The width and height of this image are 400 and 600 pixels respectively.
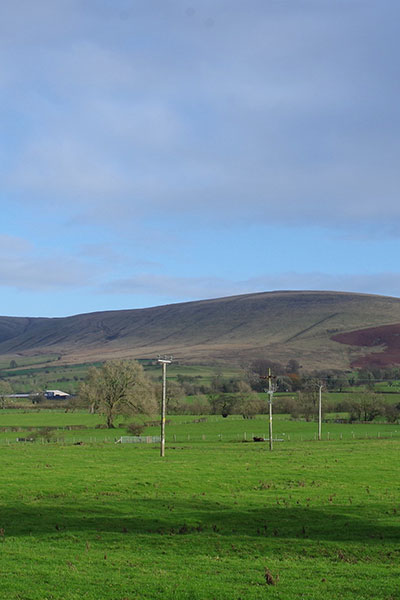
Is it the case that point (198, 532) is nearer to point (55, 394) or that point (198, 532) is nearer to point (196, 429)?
point (196, 429)

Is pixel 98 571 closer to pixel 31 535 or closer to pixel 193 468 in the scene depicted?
pixel 31 535

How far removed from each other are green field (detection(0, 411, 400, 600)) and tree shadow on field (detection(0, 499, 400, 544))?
59mm

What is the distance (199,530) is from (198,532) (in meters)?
0.50

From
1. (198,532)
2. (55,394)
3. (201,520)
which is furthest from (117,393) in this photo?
(55,394)

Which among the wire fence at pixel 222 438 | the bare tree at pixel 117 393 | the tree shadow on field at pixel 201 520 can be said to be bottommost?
the wire fence at pixel 222 438

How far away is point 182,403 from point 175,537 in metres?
112

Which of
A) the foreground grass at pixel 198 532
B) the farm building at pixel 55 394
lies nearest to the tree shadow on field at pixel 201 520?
the foreground grass at pixel 198 532

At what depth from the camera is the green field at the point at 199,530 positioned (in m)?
17.0

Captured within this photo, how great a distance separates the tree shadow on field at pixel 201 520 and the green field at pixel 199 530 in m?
0.06

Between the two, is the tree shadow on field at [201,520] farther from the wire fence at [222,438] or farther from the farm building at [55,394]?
the farm building at [55,394]

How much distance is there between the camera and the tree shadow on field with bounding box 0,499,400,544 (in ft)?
78.0

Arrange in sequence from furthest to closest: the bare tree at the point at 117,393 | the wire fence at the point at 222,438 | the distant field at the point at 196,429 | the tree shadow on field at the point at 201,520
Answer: the bare tree at the point at 117,393 < the distant field at the point at 196,429 < the wire fence at the point at 222,438 < the tree shadow on field at the point at 201,520

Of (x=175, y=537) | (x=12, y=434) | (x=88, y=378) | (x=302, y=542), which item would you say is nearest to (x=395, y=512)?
(x=302, y=542)

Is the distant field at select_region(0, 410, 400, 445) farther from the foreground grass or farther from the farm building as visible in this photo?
the farm building
